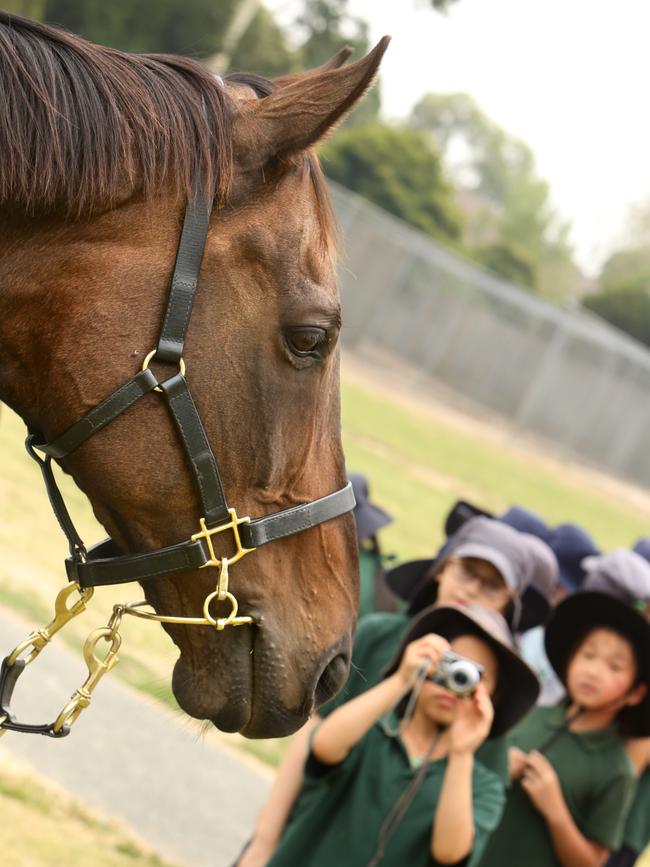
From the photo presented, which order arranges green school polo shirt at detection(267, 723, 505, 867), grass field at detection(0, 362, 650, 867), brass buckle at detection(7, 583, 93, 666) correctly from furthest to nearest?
grass field at detection(0, 362, 650, 867) < green school polo shirt at detection(267, 723, 505, 867) < brass buckle at detection(7, 583, 93, 666)

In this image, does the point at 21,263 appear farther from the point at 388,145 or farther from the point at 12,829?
the point at 388,145

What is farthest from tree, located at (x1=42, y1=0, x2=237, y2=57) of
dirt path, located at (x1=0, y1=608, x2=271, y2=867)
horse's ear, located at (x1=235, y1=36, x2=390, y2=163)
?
horse's ear, located at (x1=235, y1=36, x2=390, y2=163)

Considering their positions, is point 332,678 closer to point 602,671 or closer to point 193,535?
point 193,535

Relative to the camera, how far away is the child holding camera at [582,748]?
395 centimetres

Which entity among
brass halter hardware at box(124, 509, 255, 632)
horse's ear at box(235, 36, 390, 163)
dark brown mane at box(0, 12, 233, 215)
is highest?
horse's ear at box(235, 36, 390, 163)

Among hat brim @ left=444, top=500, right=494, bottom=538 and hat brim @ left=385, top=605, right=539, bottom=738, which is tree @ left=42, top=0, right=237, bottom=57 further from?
hat brim @ left=385, top=605, right=539, bottom=738

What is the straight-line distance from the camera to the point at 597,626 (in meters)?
4.21

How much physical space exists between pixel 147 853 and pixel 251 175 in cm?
339

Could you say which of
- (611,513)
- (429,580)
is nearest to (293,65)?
(611,513)

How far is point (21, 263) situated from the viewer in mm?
2264

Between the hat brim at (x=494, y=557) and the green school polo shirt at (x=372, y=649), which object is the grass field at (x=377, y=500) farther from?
the hat brim at (x=494, y=557)

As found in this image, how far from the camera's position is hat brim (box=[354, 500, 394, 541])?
4602 mm

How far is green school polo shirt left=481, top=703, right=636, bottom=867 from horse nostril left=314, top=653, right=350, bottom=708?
1796 mm

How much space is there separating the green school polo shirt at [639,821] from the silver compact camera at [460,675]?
1249mm
